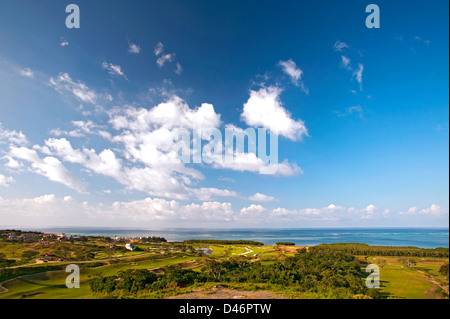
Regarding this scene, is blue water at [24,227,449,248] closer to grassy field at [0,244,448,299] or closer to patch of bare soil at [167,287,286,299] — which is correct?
grassy field at [0,244,448,299]

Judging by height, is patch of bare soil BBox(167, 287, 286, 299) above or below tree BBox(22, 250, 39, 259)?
above

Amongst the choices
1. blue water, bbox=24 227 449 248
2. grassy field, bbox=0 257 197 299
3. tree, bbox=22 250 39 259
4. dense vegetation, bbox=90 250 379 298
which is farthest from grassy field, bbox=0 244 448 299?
blue water, bbox=24 227 449 248

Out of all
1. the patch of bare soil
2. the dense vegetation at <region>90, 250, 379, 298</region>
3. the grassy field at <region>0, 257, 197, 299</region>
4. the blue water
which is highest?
the patch of bare soil

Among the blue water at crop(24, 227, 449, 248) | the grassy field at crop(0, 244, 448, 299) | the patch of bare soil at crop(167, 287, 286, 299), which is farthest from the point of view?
the blue water at crop(24, 227, 449, 248)

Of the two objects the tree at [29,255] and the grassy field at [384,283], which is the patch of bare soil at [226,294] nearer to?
the grassy field at [384,283]

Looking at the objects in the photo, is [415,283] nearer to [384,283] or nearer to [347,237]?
[384,283]

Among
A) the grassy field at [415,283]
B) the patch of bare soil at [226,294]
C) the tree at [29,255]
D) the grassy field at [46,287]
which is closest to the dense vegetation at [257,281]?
the grassy field at [415,283]
